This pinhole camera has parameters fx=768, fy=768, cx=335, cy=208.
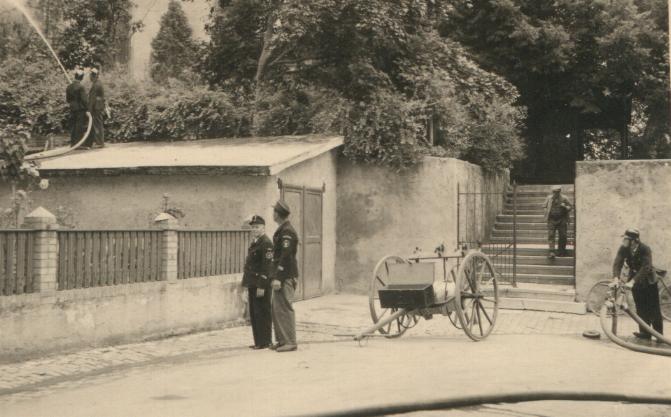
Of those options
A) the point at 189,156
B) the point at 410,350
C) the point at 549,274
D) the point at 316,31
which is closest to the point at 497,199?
the point at 549,274


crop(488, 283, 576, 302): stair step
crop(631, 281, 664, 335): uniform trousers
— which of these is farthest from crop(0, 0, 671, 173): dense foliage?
crop(631, 281, 664, 335): uniform trousers

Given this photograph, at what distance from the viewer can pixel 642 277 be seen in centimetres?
1107

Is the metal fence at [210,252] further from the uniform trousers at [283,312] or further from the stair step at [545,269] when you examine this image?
the stair step at [545,269]

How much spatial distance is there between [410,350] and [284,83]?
46.4 feet

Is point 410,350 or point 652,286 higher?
point 652,286

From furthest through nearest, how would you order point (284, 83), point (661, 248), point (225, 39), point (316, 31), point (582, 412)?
point (225, 39) → point (284, 83) → point (316, 31) → point (661, 248) → point (582, 412)

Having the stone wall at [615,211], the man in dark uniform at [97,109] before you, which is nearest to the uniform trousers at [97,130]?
the man in dark uniform at [97,109]

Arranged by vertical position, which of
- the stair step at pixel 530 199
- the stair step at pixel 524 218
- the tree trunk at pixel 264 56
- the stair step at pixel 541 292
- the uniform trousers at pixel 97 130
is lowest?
the stair step at pixel 541 292

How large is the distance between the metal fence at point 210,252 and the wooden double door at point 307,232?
1734 millimetres

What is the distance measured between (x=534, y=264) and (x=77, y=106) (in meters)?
11.6

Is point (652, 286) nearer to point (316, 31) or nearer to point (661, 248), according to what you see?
point (661, 248)

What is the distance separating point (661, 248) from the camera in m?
13.5

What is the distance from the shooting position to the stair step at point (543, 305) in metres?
13.8

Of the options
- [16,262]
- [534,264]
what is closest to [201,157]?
[16,262]
